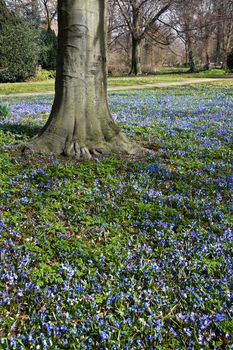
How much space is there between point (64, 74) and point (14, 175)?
5.95 feet

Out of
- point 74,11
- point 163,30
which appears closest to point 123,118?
point 74,11

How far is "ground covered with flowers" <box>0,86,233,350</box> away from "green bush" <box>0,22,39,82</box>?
74.6 ft

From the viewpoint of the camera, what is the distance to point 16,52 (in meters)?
26.0

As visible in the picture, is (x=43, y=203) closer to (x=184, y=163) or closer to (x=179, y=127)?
(x=184, y=163)

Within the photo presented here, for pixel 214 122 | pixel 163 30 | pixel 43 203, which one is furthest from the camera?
pixel 163 30

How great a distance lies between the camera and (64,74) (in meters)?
5.44

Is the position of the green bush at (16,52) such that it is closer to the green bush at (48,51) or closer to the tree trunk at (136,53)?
the green bush at (48,51)

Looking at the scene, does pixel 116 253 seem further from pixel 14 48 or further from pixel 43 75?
pixel 43 75

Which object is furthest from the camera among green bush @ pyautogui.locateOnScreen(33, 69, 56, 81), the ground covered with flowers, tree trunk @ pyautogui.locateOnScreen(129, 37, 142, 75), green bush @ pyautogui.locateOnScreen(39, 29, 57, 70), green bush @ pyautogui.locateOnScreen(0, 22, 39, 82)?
tree trunk @ pyautogui.locateOnScreen(129, 37, 142, 75)

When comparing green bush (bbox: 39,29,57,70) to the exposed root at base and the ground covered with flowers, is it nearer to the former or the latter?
the exposed root at base

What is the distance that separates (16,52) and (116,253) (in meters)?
25.8

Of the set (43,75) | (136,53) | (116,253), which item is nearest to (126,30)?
(136,53)

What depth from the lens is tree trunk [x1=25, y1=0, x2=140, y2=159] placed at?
5.28m

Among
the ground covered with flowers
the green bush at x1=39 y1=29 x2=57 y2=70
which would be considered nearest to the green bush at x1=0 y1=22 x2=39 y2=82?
the green bush at x1=39 y1=29 x2=57 y2=70
